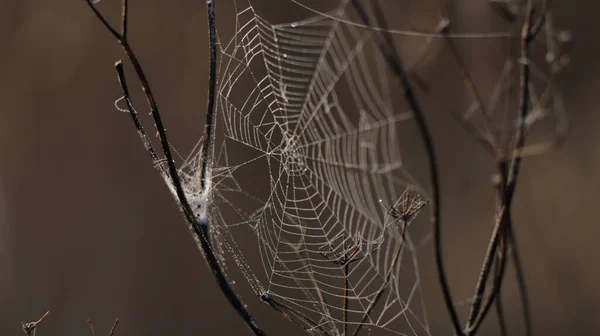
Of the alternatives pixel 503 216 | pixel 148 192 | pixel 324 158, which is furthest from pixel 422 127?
pixel 148 192

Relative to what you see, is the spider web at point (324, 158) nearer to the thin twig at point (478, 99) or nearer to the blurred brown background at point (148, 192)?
the blurred brown background at point (148, 192)

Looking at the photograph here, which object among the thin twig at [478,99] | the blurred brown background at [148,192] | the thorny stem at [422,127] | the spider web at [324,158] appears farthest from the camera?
the blurred brown background at [148,192]

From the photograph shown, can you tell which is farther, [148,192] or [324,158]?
[148,192]

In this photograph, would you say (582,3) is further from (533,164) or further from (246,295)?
(246,295)

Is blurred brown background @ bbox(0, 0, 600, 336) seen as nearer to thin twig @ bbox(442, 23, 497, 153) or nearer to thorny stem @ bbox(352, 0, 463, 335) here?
thin twig @ bbox(442, 23, 497, 153)

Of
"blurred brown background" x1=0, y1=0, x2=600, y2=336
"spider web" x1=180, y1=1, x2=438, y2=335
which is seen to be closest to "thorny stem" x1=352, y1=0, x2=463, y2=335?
"spider web" x1=180, y1=1, x2=438, y2=335

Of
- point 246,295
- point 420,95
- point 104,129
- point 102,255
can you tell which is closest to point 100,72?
point 104,129

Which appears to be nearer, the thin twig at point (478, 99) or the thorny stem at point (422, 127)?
the thorny stem at point (422, 127)

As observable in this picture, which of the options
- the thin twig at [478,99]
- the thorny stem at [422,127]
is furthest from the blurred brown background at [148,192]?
the thorny stem at [422,127]

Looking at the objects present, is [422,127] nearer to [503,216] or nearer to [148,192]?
[503,216]
